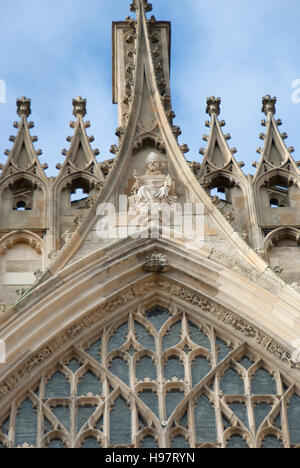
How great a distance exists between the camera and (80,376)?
19.8 m

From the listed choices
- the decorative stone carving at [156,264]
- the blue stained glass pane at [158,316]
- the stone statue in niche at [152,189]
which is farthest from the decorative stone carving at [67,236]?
the blue stained glass pane at [158,316]

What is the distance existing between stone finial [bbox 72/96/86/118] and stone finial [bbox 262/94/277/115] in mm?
2730

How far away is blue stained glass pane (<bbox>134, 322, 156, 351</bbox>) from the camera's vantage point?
2022cm

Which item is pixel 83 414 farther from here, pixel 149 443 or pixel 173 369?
pixel 173 369

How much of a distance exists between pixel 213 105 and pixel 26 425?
22.1 feet

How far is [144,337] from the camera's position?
20375mm

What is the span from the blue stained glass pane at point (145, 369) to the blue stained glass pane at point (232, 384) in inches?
34.9

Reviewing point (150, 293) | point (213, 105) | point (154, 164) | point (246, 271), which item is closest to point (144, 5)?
point (213, 105)

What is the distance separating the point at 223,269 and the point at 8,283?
112 inches

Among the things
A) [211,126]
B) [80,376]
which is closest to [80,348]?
[80,376]

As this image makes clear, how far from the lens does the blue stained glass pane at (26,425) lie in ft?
62.4

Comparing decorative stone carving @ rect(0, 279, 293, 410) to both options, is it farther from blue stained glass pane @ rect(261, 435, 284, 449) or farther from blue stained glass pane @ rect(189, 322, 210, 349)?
blue stained glass pane @ rect(261, 435, 284, 449)

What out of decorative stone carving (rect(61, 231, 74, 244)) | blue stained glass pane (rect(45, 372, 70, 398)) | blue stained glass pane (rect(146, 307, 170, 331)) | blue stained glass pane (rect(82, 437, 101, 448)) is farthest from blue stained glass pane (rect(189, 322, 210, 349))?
blue stained glass pane (rect(82, 437, 101, 448))

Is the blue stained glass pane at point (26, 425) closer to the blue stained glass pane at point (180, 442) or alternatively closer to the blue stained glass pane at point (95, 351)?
the blue stained glass pane at point (95, 351)
